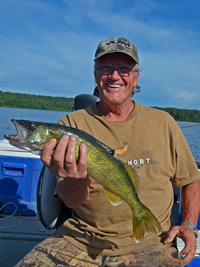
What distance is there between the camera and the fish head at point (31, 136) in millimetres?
2043

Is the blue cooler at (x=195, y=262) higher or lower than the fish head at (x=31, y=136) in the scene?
lower

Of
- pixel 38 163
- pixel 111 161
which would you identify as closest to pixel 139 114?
pixel 111 161

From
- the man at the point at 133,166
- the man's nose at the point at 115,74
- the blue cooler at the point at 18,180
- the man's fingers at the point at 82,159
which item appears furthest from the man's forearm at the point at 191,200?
the blue cooler at the point at 18,180

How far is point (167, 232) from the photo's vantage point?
8.45ft

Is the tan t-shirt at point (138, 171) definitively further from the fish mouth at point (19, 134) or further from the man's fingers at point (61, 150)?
the fish mouth at point (19, 134)

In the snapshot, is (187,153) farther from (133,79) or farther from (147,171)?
(133,79)

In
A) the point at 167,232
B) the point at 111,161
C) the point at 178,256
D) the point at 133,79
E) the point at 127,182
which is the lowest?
the point at 178,256

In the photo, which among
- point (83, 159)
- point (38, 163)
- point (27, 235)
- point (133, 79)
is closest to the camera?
point (83, 159)

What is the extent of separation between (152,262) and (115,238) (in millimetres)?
419

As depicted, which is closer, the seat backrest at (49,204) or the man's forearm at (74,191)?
the man's forearm at (74,191)

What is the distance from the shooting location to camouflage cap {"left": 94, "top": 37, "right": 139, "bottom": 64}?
2906 mm

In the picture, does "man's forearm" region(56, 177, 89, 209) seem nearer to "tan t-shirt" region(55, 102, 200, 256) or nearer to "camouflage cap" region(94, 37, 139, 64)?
"tan t-shirt" region(55, 102, 200, 256)

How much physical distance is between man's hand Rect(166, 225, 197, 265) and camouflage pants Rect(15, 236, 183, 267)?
0.38 ft

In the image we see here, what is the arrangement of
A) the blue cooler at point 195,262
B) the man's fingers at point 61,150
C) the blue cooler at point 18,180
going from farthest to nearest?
the blue cooler at point 18,180 < the blue cooler at point 195,262 < the man's fingers at point 61,150
